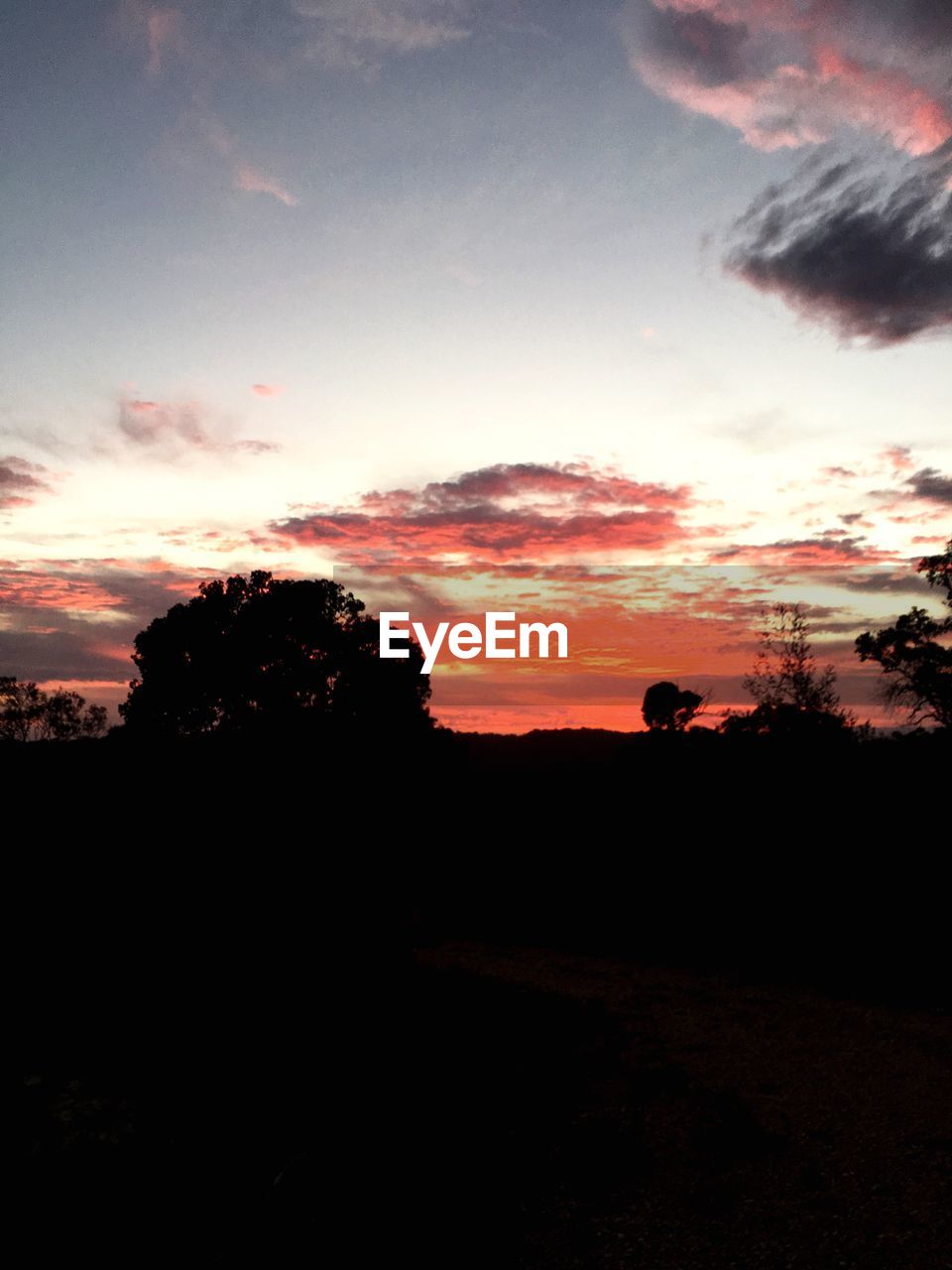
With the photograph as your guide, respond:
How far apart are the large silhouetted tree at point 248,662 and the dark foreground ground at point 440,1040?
60.9ft

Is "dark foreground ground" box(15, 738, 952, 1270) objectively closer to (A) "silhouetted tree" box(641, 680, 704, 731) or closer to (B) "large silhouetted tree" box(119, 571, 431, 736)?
(B) "large silhouetted tree" box(119, 571, 431, 736)

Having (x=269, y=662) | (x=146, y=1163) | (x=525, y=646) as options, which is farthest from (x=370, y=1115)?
(x=269, y=662)

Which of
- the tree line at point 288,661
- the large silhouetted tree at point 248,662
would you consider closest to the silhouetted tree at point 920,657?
the tree line at point 288,661

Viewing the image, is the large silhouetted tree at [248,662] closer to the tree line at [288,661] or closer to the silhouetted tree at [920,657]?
the tree line at [288,661]

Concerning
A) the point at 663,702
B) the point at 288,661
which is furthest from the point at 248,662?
the point at 663,702

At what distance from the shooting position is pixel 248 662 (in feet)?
104

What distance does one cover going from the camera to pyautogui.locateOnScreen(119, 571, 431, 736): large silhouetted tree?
3150 centimetres

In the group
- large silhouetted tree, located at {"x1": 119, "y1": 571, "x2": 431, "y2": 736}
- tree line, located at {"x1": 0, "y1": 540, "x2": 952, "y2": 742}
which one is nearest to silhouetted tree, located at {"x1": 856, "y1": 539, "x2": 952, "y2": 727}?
tree line, located at {"x1": 0, "y1": 540, "x2": 952, "y2": 742}

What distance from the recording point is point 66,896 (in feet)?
24.9

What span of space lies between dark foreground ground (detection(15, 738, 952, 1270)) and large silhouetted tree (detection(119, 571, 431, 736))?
18.6m

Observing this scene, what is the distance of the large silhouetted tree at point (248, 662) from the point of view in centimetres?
3150

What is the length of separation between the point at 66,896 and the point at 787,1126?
667 centimetres

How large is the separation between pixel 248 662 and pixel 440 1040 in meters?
24.5

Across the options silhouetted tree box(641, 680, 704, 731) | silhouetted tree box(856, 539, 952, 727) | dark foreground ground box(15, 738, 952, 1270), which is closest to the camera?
dark foreground ground box(15, 738, 952, 1270)
